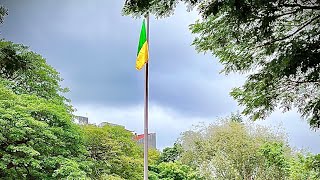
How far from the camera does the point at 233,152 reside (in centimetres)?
983

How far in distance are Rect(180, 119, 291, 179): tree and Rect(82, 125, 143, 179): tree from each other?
6.88 feet

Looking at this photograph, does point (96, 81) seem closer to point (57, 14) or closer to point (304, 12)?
point (57, 14)

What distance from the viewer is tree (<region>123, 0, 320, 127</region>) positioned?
6.86ft

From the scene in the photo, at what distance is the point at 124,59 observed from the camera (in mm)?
8648

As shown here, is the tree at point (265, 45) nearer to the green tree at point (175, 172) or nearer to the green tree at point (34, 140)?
the green tree at point (34, 140)

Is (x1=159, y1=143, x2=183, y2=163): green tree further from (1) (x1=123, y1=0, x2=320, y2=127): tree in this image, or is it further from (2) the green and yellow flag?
(1) (x1=123, y1=0, x2=320, y2=127): tree

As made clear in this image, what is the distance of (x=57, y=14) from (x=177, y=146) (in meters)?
6.58

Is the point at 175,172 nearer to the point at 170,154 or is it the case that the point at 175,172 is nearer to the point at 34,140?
the point at 170,154

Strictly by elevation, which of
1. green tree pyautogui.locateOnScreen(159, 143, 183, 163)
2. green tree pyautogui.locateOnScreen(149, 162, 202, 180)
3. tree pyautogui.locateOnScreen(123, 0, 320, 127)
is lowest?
tree pyautogui.locateOnScreen(123, 0, 320, 127)

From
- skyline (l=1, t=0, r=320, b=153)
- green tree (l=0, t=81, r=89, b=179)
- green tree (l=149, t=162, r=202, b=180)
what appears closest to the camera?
green tree (l=0, t=81, r=89, b=179)

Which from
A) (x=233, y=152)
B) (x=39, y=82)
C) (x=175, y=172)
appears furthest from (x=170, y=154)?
(x=39, y=82)

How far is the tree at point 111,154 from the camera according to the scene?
827cm

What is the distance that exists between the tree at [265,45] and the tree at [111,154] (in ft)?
17.2

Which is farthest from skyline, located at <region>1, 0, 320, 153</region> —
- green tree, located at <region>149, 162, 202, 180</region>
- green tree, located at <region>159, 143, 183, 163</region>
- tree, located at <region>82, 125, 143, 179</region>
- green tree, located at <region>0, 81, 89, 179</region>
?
green tree, located at <region>159, 143, 183, 163</region>
